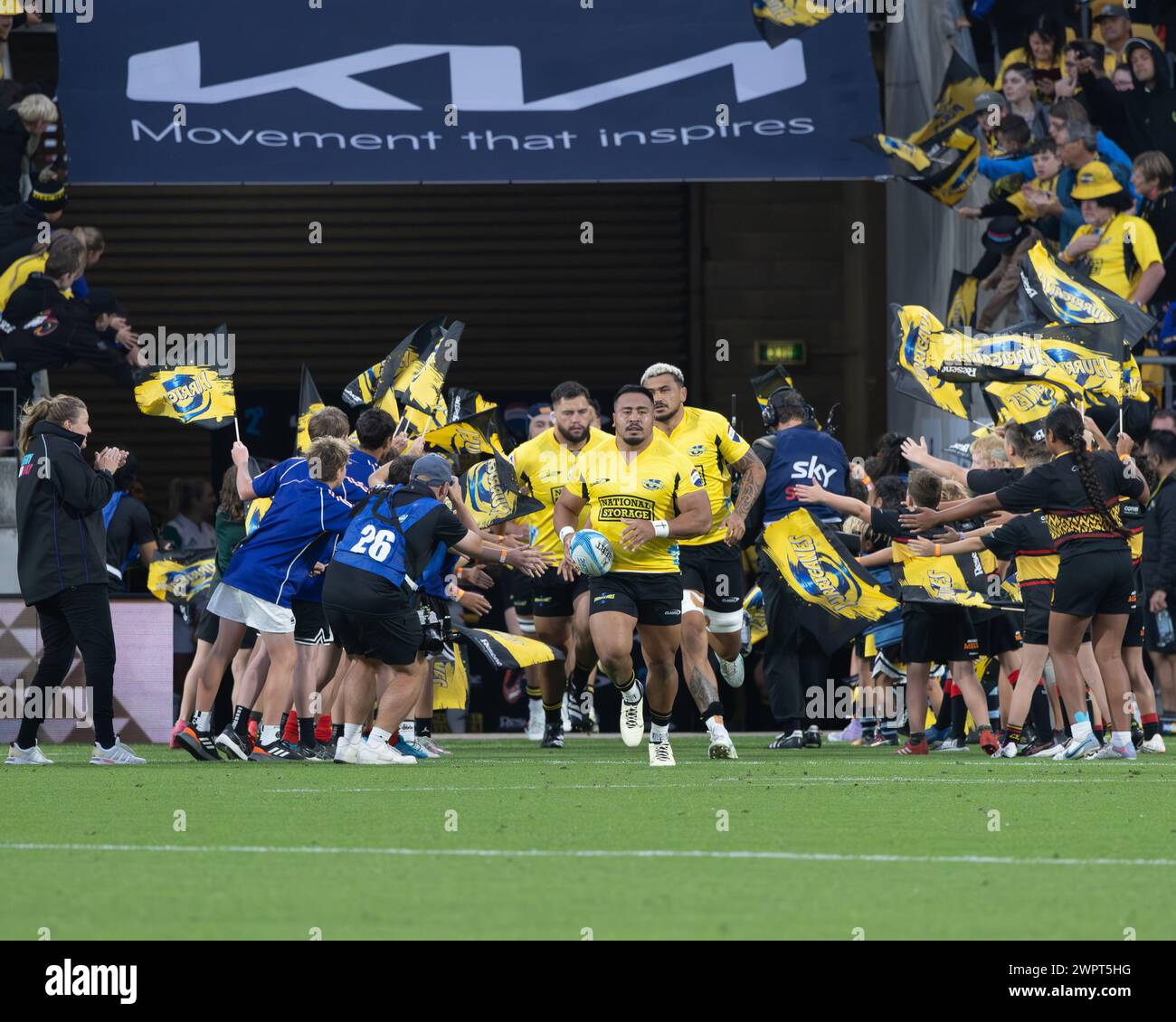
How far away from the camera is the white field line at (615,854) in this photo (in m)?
7.23

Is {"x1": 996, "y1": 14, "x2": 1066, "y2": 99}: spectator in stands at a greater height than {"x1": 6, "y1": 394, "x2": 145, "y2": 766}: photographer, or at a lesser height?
greater

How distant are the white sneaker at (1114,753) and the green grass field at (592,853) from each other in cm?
71

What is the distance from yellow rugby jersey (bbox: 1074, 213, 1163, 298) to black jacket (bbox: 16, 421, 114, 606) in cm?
822

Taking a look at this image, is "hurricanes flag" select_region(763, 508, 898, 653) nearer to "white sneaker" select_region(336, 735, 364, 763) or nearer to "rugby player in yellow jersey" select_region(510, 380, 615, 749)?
"rugby player in yellow jersey" select_region(510, 380, 615, 749)

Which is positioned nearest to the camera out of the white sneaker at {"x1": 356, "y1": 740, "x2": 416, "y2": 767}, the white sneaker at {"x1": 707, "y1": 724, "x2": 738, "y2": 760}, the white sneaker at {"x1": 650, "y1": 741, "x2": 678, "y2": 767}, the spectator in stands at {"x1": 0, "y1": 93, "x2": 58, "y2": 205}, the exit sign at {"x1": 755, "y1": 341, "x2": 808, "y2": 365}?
the white sneaker at {"x1": 650, "y1": 741, "x2": 678, "y2": 767}

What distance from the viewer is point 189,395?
1454 centimetres

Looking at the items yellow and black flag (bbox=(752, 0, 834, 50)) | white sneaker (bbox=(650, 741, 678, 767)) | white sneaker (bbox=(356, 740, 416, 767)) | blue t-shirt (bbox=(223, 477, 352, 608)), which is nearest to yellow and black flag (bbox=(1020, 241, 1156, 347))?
yellow and black flag (bbox=(752, 0, 834, 50))

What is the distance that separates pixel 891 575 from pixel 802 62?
6.00m

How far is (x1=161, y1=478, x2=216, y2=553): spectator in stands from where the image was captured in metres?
19.2

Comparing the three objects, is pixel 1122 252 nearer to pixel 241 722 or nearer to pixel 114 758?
pixel 241 722

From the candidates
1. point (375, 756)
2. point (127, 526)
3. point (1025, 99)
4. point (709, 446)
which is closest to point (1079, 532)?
point (709, 446)

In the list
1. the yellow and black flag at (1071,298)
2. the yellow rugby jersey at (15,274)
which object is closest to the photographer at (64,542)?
the yellow rugby jersey at (15,274)

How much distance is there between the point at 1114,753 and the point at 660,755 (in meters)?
2.74
